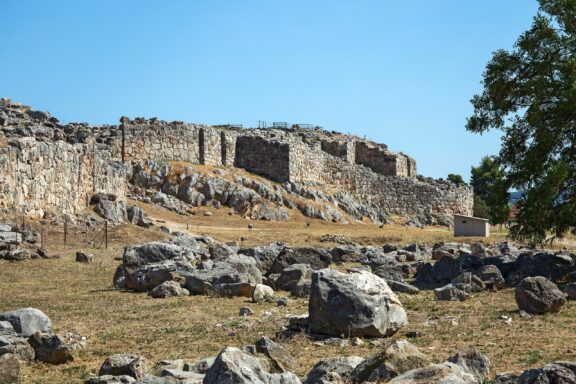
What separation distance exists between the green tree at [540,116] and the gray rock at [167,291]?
32.0 feet

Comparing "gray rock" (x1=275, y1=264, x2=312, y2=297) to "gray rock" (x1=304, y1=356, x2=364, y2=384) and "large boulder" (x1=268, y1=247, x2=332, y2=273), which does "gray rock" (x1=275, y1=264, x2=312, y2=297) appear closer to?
"large boulder" (x1=268, y1=247, x2=332, y2=273)

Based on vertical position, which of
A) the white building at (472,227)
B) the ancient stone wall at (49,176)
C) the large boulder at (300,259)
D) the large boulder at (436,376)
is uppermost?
the ancient stone wall at (49,176)

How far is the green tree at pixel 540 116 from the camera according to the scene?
73.3ft

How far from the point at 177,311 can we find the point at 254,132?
173 feet

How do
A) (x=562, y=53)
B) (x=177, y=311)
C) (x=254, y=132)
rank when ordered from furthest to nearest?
(x=254, y=132), (x=562, y=53), (x=177, y=311)

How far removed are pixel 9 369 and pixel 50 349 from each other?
1.56m

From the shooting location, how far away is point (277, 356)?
11750 mm

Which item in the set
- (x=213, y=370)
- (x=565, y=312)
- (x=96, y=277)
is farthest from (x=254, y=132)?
(x=213, y=370)

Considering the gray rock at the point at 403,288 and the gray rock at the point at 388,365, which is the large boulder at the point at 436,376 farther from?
the gray rock at the point at 403,288

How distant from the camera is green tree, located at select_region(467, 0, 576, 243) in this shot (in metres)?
22.3

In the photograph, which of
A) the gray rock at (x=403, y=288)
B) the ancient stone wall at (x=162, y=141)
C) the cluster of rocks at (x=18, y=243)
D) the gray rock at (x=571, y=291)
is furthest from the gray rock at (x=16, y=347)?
the ancient stone wall at (x=162, y=141)

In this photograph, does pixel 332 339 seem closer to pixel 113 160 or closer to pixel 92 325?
pixel 92 325

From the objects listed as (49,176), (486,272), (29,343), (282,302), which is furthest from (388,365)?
(49,176)

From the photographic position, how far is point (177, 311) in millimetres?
18203
